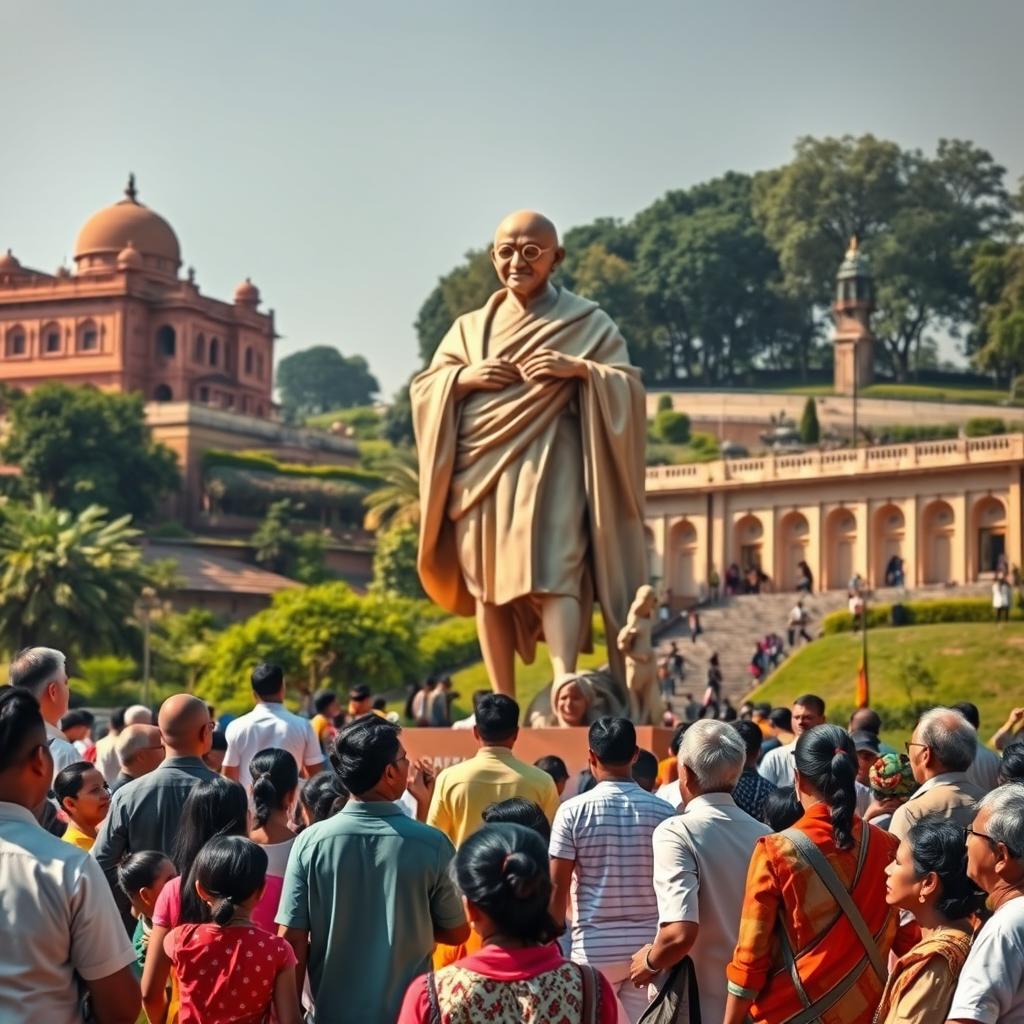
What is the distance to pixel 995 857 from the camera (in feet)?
15.6

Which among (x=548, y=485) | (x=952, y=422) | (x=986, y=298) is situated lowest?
(x=548, y=485)

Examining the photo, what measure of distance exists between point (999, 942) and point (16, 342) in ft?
258

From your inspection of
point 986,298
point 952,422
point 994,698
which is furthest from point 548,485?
point 986,298

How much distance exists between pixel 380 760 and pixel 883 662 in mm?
38952

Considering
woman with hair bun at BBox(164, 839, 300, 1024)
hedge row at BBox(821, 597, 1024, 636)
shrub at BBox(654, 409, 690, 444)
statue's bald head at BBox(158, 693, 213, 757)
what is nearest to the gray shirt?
statue's bald head at BBox(158, 693, 213, 757)

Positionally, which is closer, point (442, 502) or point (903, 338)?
point (442, 502)

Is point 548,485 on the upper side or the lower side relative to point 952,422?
lower

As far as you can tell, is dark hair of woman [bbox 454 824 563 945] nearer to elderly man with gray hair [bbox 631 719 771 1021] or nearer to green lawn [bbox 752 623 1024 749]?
elderly man with gray hair [bbox 631 719 771 1021]

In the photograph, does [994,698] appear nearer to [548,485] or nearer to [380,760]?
[548,485]

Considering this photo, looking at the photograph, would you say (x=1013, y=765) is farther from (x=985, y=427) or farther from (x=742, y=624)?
(x=985, y=427)

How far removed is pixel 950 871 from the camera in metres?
4.95

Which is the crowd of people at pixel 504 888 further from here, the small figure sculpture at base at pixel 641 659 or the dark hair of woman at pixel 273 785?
the small figure sculpture at base at pixel 641 659

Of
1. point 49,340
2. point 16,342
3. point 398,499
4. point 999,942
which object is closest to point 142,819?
point 999,942

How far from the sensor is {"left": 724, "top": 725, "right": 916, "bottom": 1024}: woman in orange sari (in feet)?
17.7
